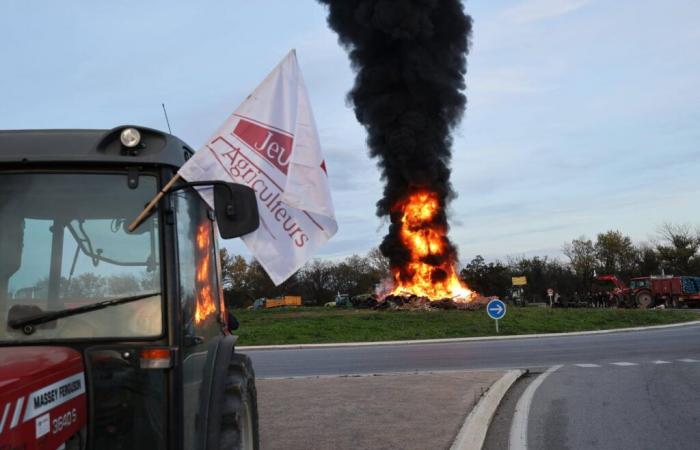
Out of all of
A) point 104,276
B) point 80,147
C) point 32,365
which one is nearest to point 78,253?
point 104,276

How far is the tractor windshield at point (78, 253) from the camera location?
2895mm

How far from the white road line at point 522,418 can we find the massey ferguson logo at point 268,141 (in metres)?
3.68

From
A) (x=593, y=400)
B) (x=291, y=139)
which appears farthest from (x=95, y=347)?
(x=593, y=400)

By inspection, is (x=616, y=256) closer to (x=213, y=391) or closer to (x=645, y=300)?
(x=645, y=300)

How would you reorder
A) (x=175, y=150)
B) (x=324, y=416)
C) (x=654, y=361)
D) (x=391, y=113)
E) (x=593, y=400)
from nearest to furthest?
1. (x=175, y=150)
2. (x=324, y=416)
3. (x=593, y=400)
4. (x=654, y=361)
5. (x=391, y=113)

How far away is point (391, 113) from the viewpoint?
41438 millimetres

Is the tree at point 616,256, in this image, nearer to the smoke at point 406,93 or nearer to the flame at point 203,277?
the smoke at point 406,93

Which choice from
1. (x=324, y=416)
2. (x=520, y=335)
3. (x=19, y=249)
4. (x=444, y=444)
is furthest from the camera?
(x=520, y=335)

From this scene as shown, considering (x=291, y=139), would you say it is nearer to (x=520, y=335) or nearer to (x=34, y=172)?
(x=34, y=172)

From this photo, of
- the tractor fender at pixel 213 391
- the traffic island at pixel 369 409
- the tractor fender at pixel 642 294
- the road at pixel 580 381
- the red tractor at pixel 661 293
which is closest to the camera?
the tractor fender at pixel 213 391

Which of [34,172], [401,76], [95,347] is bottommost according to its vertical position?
[95,347]

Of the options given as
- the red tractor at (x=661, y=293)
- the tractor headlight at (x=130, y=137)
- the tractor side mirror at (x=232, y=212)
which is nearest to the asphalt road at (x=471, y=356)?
the tractor side mirror at (x=232, y=212)

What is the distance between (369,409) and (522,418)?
1.76 meters

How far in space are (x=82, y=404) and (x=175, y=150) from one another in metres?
1.33
